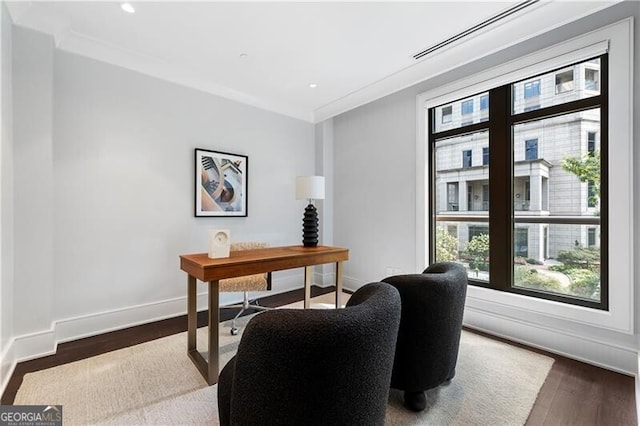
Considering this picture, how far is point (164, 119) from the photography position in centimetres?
307

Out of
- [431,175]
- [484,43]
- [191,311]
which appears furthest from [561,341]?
[191,311]

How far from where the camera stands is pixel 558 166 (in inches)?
100

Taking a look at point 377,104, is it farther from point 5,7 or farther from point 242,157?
point 5,7

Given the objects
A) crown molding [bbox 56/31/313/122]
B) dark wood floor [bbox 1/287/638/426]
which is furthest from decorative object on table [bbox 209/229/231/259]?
crown molding [bbox 56/31/313/122]

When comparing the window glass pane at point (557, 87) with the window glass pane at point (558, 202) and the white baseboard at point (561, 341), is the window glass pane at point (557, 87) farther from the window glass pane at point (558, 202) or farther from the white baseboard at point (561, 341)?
the white baseboard at point (561, 341)

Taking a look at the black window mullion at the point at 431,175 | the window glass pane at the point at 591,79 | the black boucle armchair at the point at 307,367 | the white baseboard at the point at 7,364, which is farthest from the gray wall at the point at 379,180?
the white baseboard at the point at 7,364

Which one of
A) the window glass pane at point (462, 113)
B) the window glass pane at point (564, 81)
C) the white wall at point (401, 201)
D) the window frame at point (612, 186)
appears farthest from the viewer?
the window glass pane at point (462, 113)

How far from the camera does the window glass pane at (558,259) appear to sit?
2.34 m

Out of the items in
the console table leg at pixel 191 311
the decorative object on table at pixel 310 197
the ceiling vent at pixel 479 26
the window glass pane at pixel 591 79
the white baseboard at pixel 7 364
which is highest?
the ceiling vent at pixel 479 26

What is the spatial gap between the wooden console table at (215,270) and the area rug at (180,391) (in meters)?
0.10

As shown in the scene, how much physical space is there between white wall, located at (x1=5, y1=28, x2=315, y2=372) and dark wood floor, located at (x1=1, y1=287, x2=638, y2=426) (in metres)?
0.19

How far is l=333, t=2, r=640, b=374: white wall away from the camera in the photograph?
7.15 feet

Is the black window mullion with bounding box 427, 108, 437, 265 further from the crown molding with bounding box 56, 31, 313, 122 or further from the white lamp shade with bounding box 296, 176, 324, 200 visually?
the crown molding with bounding box 56, 31, 313, 122

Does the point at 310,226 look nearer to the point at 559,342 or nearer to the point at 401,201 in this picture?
the point at 401,201
